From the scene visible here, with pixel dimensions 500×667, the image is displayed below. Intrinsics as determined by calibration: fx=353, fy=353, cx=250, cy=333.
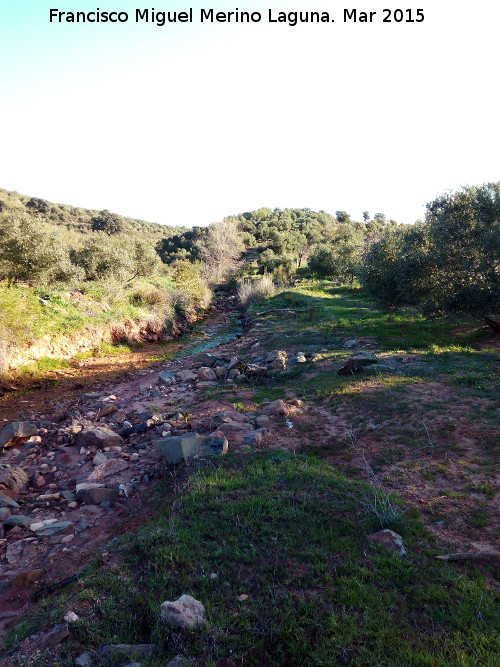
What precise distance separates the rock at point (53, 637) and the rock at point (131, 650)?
40 centimetres

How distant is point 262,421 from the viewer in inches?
307

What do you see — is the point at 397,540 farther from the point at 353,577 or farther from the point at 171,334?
the point at 171,334

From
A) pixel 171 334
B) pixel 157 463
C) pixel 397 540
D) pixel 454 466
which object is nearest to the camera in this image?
pixel 397 540

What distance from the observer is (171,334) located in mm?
21375

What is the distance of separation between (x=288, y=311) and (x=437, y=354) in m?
12.3

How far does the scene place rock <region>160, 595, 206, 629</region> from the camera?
298 centimetres

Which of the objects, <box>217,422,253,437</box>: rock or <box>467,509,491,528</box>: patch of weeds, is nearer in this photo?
<box>467,509,491,528</box>: patch of weeds

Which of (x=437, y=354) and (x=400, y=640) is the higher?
(x=437, y=354)

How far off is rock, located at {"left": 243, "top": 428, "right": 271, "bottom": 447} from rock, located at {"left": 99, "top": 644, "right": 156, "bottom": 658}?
3996 mm

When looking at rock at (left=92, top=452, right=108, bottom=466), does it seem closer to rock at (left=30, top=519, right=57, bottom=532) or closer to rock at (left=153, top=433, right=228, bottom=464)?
rock at (left=153, top=433, right=228, bottom=464)

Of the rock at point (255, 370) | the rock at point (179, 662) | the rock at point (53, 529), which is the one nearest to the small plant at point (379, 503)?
the rock at point (179, 662)

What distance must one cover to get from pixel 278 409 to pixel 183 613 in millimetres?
5416

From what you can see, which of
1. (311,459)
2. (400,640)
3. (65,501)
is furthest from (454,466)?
(65,501)

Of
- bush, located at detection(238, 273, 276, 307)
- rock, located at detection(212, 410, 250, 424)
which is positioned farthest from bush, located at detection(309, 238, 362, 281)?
rock, located at detection(212, 410, 250, 424)
